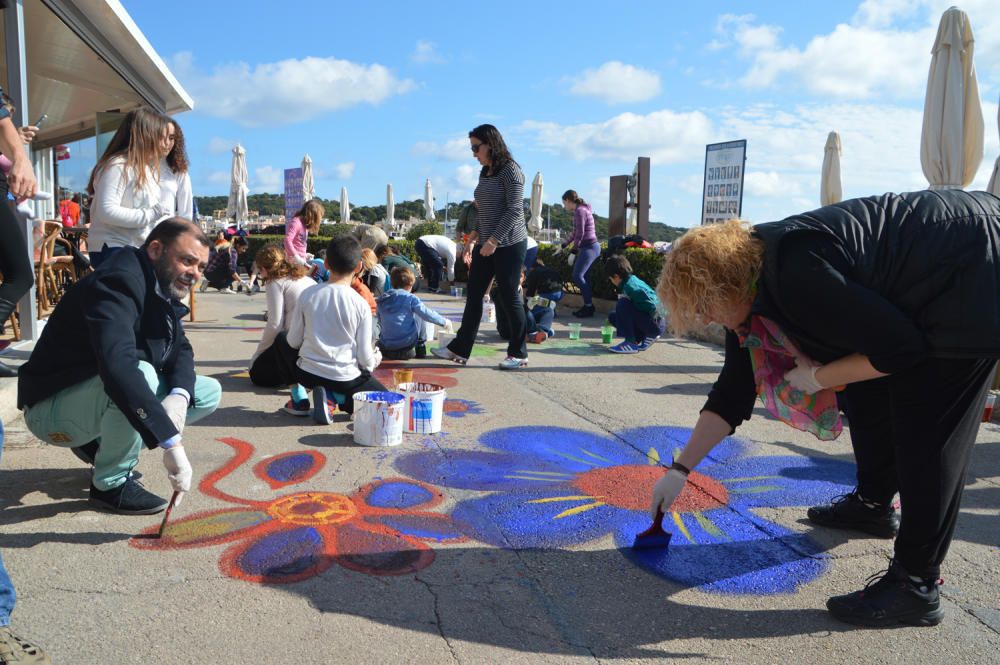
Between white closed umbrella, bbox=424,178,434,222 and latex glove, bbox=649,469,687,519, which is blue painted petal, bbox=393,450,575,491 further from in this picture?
white closed umbrella, bbox=424,178,434,222

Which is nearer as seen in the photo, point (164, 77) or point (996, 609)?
point (996, 609)

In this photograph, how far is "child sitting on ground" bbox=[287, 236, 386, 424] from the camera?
178 inches

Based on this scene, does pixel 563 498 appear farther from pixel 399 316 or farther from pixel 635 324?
pixel 635 324

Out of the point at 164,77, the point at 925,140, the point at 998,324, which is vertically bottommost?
the point at 998,324

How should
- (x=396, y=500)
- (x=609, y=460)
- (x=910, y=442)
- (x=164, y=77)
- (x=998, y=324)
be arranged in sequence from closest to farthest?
(x=998, y=324) → (x=910, y=442) → (x=396, y=500) → (x=609, y=460) → (x=164, y=77)

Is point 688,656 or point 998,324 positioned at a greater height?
point 998,324

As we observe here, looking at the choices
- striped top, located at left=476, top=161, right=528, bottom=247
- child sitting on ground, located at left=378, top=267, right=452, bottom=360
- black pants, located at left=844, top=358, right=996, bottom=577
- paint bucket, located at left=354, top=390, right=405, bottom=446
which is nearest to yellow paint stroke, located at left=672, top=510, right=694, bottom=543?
black pants, located at left=844, top=358, right=996, bottom=577

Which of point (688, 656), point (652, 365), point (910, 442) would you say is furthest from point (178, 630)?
point (652, 365)

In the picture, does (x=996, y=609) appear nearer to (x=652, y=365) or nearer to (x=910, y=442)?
(x=910, y=442)

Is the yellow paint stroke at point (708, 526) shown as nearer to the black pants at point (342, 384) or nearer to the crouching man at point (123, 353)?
the crouching man at point (123, 353)

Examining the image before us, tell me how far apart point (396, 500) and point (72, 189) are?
65.1 ft

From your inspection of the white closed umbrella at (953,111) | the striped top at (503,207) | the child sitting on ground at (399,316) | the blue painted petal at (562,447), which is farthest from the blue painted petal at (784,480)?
the white closed umbrella at (953,111)

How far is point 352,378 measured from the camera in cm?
458

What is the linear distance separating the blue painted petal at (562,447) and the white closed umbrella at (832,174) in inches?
315
